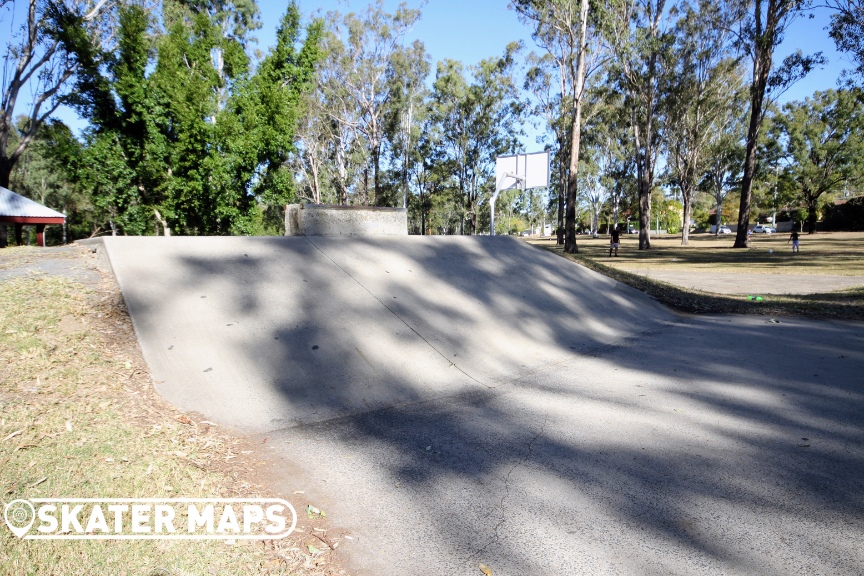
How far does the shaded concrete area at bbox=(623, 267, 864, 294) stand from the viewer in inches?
538

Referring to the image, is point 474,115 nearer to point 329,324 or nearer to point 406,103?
point 406,103

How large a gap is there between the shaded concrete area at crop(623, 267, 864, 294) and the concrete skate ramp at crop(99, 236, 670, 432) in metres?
6.78

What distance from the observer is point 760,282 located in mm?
15852

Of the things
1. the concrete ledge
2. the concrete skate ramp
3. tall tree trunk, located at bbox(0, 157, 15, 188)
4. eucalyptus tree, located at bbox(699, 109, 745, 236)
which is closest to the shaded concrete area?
the concrete skate ramp

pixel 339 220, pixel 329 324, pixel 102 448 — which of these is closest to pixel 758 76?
pixel 339 220

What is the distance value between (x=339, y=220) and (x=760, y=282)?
535 inches

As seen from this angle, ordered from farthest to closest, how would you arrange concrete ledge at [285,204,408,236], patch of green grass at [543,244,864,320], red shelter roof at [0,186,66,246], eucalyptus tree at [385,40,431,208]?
eucalyptus tree at [385,40,431,208] → red shelter roof at [0,186,66,246] → concrete ledge at [285,204,408,236] → patch of green grass at [543,244,864,320]

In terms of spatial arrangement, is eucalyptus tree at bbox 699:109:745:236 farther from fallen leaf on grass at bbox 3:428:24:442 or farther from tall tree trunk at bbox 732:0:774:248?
fallen leaf on grass at bbox 3:428:24:442

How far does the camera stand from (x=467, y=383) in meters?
5.42

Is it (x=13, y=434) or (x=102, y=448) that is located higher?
(x=13, y=434)

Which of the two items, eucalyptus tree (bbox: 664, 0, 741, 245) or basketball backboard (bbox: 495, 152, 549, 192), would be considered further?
eucalyptus tree (bbox: 664, 0, 741, 245)

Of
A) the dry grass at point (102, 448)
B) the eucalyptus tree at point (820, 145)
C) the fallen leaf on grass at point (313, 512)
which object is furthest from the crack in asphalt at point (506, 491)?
the eucalyptus tree at point (820, 145)

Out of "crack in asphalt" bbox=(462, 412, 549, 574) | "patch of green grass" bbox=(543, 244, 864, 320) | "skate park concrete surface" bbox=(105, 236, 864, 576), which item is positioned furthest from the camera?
"patch of green grass" bbox=(543, 244, 864, 320)

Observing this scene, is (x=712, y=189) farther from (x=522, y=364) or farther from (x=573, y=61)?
(x=522, y=364)
